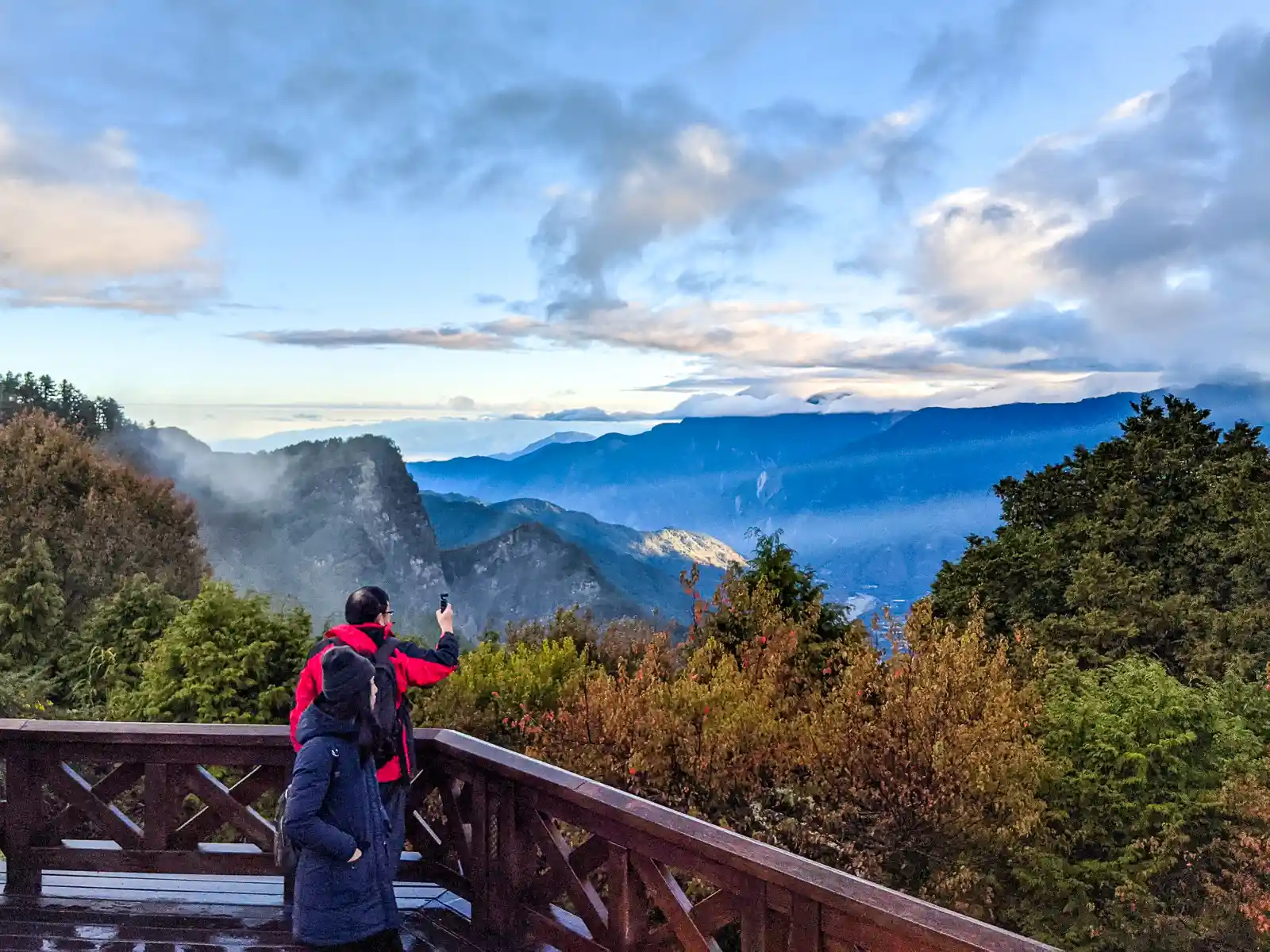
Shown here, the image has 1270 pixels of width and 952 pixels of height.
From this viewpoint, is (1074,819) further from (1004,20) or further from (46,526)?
(46,526)

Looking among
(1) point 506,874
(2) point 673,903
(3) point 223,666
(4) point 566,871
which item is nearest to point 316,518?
(3) point 223,666

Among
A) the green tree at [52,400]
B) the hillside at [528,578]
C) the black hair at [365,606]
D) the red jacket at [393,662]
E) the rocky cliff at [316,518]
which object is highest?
the green tree at [52,400]

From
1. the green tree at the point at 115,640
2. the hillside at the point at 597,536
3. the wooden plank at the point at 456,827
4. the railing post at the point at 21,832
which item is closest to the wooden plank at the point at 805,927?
the wooden plank at the point at 456,827

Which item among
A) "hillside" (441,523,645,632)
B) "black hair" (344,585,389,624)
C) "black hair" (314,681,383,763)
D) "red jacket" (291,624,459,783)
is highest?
"black hair" (344,585,389,624)

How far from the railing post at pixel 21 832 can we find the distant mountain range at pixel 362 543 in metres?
79.6

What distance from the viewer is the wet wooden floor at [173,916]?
376 centimetres

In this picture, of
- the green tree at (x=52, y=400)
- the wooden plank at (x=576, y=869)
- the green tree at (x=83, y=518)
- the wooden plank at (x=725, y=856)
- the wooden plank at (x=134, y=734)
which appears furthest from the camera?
the green tree at (x=52, y=400)

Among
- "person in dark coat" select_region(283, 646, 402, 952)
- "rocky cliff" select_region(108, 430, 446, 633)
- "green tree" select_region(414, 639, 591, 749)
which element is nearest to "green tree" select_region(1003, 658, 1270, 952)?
"green tree" select_region(414, 639, 591, 749)

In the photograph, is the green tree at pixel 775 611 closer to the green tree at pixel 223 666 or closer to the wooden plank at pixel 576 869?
the green tree at pixel 223 666

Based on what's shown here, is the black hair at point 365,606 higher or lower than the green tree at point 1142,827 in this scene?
higher

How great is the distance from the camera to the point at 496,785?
360cm

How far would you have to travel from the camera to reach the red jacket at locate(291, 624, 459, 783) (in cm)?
306

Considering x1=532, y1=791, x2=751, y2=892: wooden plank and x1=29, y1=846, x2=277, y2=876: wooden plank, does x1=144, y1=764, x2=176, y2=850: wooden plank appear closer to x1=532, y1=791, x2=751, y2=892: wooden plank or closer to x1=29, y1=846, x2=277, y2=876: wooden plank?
x1=29, y1=846, x2=277, y2=876: wooden plank

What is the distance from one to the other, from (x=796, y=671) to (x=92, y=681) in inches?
487
